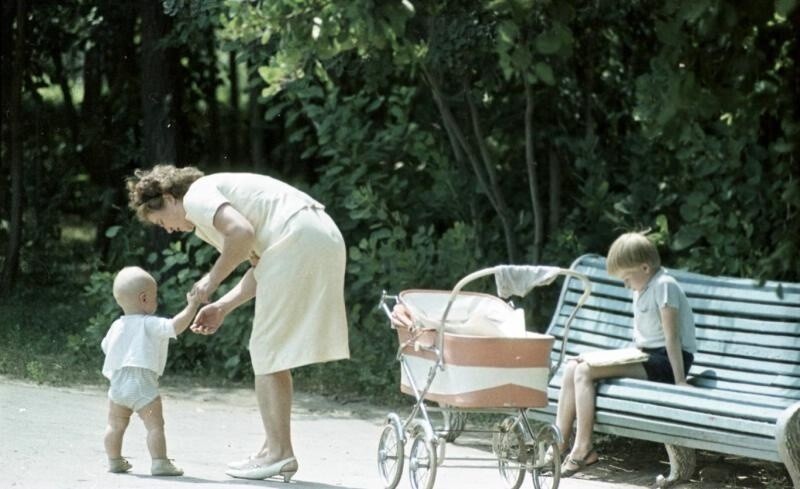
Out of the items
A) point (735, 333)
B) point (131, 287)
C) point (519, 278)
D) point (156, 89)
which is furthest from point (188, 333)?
point (519, 278)

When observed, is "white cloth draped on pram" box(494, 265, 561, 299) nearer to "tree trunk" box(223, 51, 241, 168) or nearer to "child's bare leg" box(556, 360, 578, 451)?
"child's bare leg" box(556, 360, 578, 451)

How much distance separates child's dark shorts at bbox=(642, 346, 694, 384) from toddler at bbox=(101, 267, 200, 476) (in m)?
2.23

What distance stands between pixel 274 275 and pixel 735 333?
2481mm

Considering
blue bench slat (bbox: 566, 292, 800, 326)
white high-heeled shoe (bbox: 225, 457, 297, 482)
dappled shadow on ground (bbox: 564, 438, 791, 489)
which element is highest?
blue bench slat (bbox: 566, 292, 800, 326)

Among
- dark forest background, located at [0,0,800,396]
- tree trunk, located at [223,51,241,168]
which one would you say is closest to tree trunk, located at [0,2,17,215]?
dark forest background, located at [0,0,800,396]

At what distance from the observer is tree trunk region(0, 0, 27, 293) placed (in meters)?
12.8

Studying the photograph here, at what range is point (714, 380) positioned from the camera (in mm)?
7664

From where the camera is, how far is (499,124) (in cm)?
1061

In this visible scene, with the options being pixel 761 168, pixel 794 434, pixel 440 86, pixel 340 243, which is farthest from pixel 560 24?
pixel 440 86

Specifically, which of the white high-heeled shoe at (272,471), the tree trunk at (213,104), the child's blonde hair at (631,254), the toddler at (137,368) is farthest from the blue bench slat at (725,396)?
the tree trunk at (213,104)

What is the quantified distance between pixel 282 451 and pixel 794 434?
212 centimetres

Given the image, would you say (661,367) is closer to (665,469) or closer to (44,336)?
(665,469)

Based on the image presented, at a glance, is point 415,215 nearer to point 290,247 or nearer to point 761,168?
point 761,168

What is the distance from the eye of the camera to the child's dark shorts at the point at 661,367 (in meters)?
7.46
